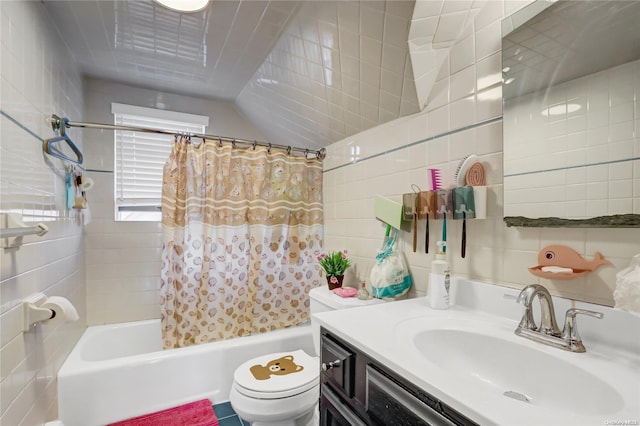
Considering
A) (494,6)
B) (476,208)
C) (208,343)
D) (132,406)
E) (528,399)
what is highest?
(494,6)

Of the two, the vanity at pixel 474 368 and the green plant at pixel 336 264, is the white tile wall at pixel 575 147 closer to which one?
the vanity at pixel 474 368

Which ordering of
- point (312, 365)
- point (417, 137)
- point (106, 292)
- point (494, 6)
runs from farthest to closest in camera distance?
point (106, 292) < point (312, 365) < point (417, 137) < point (494, 6)

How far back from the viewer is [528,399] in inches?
30.6

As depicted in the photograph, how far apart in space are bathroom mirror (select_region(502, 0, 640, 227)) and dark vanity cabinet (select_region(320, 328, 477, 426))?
2.27 ft

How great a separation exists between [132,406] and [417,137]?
6.84ft

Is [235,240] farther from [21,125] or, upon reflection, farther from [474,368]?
[474,368]

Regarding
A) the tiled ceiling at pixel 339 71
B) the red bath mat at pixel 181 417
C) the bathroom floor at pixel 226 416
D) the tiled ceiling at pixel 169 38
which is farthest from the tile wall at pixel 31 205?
A: the tiled ceiling at pixel 339 71

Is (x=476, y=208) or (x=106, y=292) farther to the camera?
(x=106, y=292)

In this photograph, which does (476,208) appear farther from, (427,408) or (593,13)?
(427,408)

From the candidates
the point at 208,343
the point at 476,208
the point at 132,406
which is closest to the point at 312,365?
the point at 208,343

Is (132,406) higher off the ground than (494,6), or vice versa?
(494,6)

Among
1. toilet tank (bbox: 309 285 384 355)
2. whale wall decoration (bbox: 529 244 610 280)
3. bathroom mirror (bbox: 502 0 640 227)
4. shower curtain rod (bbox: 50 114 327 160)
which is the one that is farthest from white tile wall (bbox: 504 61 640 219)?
shower curtain rod (bbox: 50 114 327 160)

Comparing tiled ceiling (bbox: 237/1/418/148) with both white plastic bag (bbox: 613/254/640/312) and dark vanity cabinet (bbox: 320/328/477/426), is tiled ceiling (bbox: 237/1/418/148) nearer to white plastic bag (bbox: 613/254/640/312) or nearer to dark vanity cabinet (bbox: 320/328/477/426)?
white plastic bag (bbox: 613/254/640/312)

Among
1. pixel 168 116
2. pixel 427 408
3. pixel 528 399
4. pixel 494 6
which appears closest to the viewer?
pixel 427 408
